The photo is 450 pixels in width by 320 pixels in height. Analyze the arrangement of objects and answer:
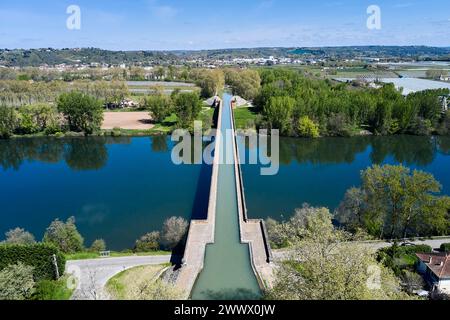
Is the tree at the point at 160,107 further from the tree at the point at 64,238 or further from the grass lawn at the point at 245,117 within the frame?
the tree at the point at 64,238

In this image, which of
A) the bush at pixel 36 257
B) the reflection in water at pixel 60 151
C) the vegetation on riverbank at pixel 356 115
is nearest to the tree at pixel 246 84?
the vegetation on riverbank at pixel 356 115

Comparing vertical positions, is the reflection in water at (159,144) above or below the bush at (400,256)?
above

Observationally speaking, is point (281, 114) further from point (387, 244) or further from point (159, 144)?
point (387, 244)

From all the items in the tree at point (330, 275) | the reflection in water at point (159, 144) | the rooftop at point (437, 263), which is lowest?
the rooftop at point (437, 263)

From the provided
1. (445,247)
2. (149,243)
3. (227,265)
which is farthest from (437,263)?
(149,243)

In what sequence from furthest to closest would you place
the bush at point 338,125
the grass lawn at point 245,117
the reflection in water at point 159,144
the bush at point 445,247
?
the grass lawn at point 245,117, the bush at point 338,125, the reflection in water at point 159,144, the bush at point 445,247
